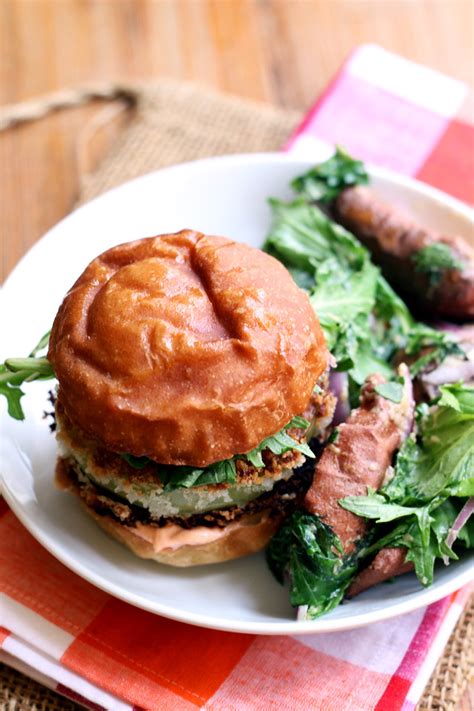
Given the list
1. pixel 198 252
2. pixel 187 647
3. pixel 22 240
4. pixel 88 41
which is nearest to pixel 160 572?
pixel 187 647

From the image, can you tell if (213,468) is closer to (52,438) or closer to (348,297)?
(52,438)

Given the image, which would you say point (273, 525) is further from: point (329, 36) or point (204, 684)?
point (329, 36)

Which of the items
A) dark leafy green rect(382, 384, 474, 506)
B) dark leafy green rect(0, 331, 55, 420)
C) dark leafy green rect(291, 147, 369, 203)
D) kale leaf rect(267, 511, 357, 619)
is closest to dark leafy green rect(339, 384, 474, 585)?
dark leafy green rect(382, 384, 474, 506)

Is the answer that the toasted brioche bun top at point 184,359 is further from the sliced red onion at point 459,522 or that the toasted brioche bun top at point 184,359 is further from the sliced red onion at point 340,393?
the sliced red onion at point 459,522

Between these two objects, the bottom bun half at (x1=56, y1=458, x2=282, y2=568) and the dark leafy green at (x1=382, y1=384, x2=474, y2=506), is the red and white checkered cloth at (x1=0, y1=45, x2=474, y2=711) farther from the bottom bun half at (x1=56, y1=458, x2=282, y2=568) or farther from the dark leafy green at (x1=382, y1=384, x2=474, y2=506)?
the dark leafy green at (x1=382, y1=384, x2=474, y2=506)

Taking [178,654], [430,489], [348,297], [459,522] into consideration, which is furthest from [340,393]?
[178,654]

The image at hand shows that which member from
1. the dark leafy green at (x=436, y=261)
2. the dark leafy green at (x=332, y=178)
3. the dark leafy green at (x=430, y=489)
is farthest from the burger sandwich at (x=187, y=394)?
the dark leafy green at (x=332, y=178)
